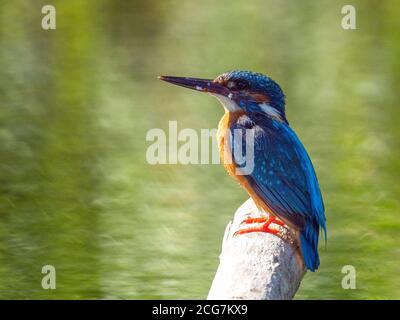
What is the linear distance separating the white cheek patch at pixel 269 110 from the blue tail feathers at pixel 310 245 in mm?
585

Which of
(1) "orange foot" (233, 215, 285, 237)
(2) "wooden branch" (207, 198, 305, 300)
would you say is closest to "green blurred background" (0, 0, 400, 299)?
(1) "orange foot" (233, 215, 285, 237)

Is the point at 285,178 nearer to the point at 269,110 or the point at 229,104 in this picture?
the point at 269,110

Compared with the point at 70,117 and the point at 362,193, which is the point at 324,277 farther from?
the point at 70,117

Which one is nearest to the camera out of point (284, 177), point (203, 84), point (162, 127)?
point (284, 177)

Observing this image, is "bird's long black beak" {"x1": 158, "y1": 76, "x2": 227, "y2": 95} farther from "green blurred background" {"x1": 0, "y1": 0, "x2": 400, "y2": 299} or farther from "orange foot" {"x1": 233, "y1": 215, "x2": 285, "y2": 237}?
"green blurred background" {"x1": 0, "y1": 0, "x2": 400, "y2": 299}

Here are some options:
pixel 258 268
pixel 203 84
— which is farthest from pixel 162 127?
pixel 258 268

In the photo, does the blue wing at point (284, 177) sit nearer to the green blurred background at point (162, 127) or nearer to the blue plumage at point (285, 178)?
the blue plumage at point (285, 178)

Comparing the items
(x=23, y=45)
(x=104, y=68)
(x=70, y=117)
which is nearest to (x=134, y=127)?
(x=70, y=117)

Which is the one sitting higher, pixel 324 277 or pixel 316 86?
pixel 316 86

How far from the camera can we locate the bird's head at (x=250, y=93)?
16.1 ft

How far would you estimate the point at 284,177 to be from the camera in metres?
4.66

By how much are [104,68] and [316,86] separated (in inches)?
60.8

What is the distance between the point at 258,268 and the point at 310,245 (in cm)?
44

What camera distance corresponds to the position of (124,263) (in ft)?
19.3
